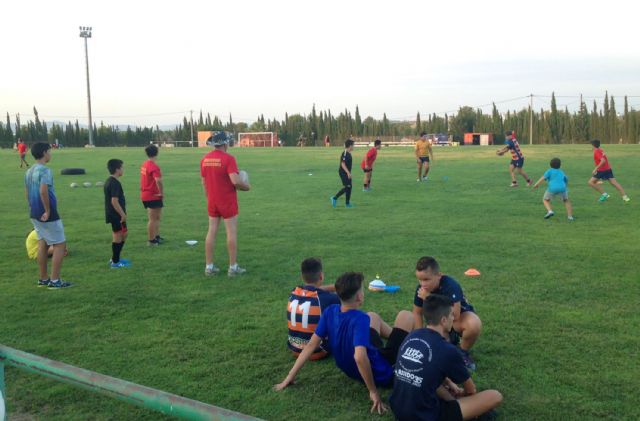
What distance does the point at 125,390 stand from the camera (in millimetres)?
2283

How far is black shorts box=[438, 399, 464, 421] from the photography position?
3791 millimetres

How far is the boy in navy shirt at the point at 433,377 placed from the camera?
3715 millimetres

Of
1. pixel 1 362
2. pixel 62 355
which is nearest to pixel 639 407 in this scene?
pixel 1 362

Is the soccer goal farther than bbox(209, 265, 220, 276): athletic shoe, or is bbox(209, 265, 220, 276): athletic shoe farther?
the soccer goal

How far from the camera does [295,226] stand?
40.7 feet

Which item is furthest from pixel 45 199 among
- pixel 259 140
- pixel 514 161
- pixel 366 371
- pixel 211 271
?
pixel 259 140

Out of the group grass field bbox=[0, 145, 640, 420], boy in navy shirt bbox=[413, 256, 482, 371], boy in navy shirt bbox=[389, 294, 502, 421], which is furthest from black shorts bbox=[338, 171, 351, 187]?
boy in navy shirt bbox=[389, 294, 502, 421]

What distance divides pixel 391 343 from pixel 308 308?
81 centimetres

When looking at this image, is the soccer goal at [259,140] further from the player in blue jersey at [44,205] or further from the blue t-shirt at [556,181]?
the player in blue jersey at [44,205]

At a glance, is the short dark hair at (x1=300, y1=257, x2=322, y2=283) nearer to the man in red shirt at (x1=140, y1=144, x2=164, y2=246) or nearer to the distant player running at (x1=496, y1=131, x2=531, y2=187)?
the man in red shirt at (x1=140, y1=144, x2=164, y2=246)

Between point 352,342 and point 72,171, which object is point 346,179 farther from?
point 72,171

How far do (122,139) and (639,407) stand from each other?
303 feet

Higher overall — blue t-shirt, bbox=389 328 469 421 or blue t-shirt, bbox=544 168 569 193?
blue t-shirt, bbox=544 168 569 193

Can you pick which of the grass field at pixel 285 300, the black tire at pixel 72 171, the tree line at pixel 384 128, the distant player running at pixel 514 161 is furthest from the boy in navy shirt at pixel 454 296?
the tree line at pixel 384 128
